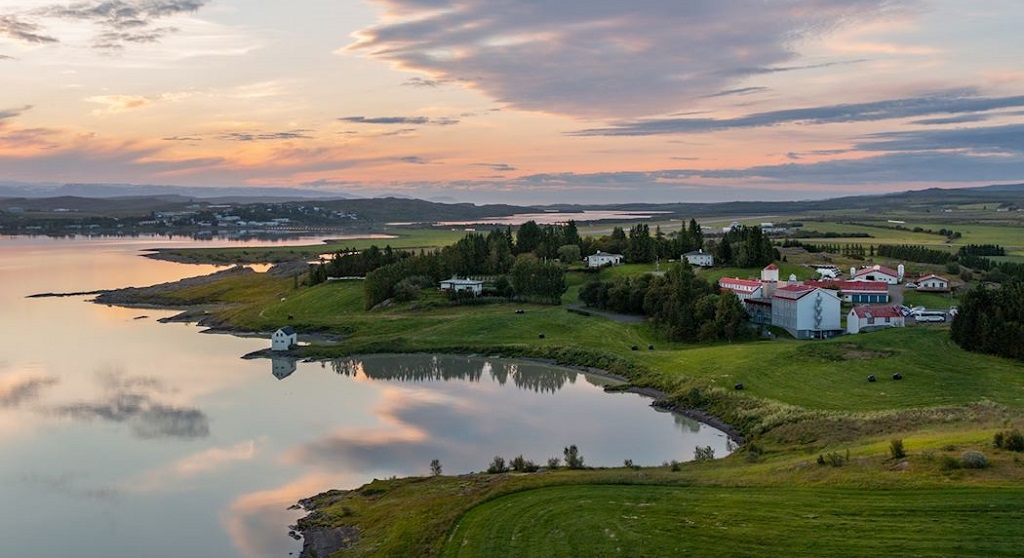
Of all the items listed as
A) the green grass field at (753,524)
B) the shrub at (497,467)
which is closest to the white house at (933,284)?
the shrub at (497,467)

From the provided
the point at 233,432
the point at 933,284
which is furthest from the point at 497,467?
the point at 933,284

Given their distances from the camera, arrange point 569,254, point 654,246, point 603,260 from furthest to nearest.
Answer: point 569,254 < point 654,246 < point 603,260

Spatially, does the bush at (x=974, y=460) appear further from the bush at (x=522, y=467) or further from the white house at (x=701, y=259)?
the white house at (x=701, y=259)

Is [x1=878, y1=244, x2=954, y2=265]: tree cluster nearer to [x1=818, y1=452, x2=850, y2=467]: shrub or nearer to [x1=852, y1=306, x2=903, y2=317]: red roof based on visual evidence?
[x1=852, y1=306, x2=903, y2=317]: red roof

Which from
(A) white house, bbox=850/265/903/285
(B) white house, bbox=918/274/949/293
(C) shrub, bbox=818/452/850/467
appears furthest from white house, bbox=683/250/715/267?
(C) shrub, bbox=818/452/850/467

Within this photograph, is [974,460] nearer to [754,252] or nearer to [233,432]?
[233,432]
